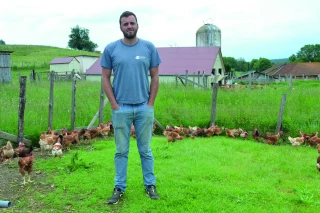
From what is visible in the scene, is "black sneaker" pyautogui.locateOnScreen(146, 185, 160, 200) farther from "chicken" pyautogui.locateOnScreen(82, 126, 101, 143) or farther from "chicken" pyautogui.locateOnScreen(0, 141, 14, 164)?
"chicken" pyautogui.locateOnScreen(82, 126, 101, 143)

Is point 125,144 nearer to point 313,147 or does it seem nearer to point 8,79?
point 313,147

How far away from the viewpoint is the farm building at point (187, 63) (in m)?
25.8

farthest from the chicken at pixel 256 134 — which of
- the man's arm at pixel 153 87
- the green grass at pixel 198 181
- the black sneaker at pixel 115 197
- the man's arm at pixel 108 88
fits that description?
the man's arm at pixel 108 88

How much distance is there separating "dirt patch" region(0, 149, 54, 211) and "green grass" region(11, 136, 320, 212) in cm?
8

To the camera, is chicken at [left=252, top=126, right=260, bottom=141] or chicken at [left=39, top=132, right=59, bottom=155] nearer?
chicken at [left=39, top=132, right=59, bottom=155]

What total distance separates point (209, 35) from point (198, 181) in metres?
30.8

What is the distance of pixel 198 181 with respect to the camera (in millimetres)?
5559

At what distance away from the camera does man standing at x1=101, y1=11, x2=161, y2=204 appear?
14.5 feet

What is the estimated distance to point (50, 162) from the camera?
7.04 m

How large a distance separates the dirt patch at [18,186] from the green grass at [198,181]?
0.25 ft

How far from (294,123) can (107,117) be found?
6.13m

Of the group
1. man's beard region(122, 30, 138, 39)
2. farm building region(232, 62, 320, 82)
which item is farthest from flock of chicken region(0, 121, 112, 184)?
farm building region(232, 62, 320, 82)

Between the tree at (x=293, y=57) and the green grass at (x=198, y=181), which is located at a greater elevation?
the tree at (x=293, y=57)

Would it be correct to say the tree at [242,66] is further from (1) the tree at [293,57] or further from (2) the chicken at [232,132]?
(2) the chicken at [232,132]
